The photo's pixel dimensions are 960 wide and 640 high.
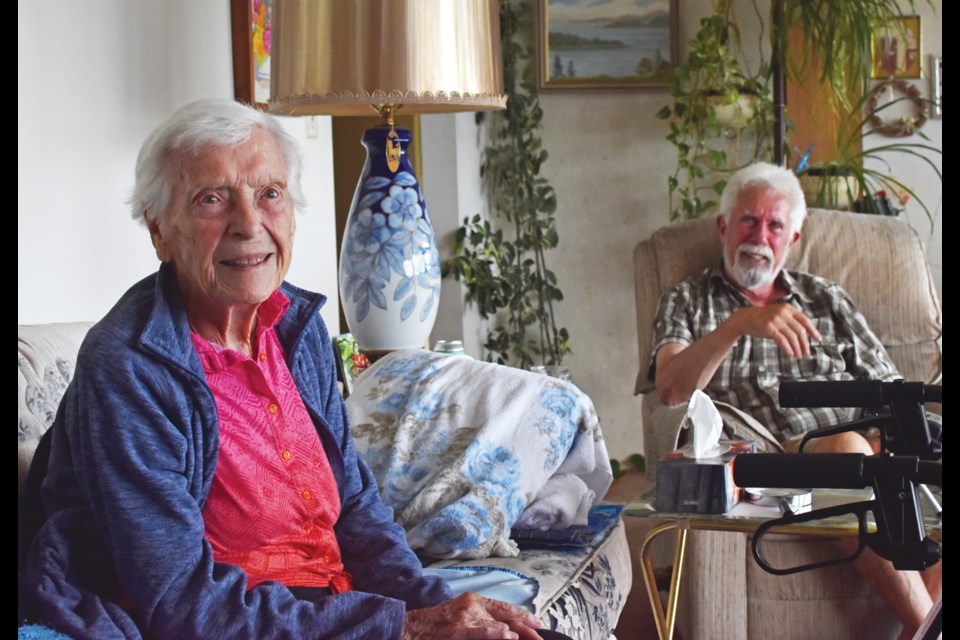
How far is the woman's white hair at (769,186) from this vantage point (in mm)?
3010

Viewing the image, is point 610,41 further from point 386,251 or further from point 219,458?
point 219,458

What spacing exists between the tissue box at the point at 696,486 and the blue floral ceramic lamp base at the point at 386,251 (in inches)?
28.7

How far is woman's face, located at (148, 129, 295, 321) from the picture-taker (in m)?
1.44

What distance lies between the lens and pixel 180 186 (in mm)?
1439

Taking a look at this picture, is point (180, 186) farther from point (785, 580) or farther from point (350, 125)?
point (350, 125)

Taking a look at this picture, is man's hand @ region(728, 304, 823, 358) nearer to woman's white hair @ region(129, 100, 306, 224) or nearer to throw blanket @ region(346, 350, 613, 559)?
throw blanket @ region(346, 350, 613, 559)

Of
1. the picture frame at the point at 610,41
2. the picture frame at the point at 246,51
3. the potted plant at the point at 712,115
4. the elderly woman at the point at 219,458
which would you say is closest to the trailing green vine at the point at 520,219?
the picture frame at the point at 610,41

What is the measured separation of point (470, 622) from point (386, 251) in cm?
117

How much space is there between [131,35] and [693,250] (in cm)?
160

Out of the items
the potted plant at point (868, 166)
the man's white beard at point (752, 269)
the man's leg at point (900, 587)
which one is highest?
the potted plant at point (868, 166)

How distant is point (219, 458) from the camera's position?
1.40 metres

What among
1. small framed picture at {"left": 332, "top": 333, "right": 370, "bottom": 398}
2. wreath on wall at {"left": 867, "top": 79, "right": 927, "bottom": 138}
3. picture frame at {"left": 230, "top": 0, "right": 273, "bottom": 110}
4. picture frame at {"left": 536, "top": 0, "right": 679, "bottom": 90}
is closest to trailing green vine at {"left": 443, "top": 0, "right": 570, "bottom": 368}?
picture frame at {"left": 536, "top": 0, "right": 679, "bottom": 90}

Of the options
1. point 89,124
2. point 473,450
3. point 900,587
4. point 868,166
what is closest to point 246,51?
point 89,124

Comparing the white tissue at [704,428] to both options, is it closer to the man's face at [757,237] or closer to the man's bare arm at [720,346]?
the man's bare arm at [720,346]
